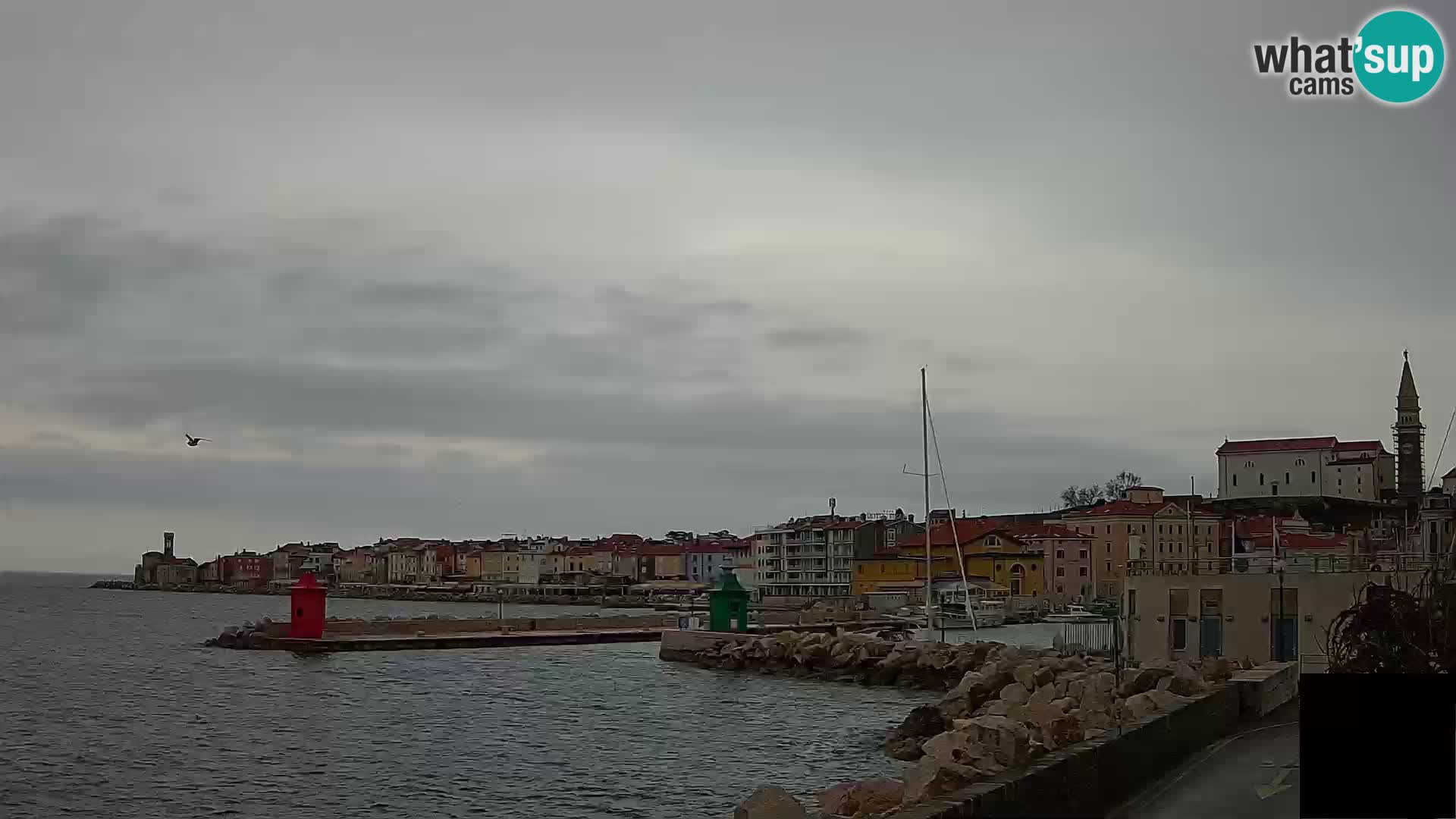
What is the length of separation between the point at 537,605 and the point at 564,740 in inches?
4878

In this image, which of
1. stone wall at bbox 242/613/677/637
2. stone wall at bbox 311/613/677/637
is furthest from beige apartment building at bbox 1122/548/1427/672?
stone wall at bbox 311/613/677/637

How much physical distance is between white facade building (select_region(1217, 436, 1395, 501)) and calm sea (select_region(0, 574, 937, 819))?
→ 330 ft

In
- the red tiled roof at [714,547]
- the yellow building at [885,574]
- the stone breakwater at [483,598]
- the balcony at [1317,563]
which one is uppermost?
the balcony at [1317,563]

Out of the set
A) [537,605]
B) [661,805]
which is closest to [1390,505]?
[537,605]

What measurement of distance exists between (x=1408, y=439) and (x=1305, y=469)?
57.1 ft

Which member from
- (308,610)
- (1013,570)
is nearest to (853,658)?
(308,610)

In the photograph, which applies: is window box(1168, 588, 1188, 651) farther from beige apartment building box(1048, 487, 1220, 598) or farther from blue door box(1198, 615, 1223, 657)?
beige apartment building box(1048, 487, 1220, 598)

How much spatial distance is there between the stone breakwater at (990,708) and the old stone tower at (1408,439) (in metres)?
88.6

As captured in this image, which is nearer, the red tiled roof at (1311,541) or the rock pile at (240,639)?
the rock pile at (240,639)

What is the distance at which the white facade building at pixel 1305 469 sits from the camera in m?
135

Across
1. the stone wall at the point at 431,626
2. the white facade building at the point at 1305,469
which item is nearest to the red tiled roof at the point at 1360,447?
the white facade building at the point at 1305,469

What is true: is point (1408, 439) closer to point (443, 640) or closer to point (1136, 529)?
point (1136, 529)

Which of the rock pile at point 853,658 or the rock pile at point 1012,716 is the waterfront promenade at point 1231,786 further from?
the rock pile at point 853,658

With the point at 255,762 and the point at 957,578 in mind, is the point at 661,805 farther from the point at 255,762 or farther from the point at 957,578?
the point at 957,578
